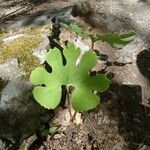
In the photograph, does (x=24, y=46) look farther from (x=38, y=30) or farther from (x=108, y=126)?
(x=108, y=126)

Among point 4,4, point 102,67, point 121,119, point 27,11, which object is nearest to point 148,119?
point 121,119

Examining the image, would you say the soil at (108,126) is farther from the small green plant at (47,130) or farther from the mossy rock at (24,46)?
the mossy rock at (24,46)

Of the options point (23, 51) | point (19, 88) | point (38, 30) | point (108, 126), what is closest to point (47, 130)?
point (19, 88)

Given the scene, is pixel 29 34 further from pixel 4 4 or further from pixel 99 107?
pixel 4 4

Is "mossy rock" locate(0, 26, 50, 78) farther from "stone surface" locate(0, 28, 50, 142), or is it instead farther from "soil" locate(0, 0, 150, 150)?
"soil" locate(0, 0, 150, 150)

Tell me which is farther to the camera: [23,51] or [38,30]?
[38,30]

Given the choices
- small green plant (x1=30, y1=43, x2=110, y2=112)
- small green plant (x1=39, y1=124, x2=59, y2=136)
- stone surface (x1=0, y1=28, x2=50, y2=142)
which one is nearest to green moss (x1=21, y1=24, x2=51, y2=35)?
stone surface (x1=0, y1=28, x2=50, y2=142)

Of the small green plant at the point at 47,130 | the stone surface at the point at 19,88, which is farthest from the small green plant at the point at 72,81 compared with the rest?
the small green plant at the point at 47,130
